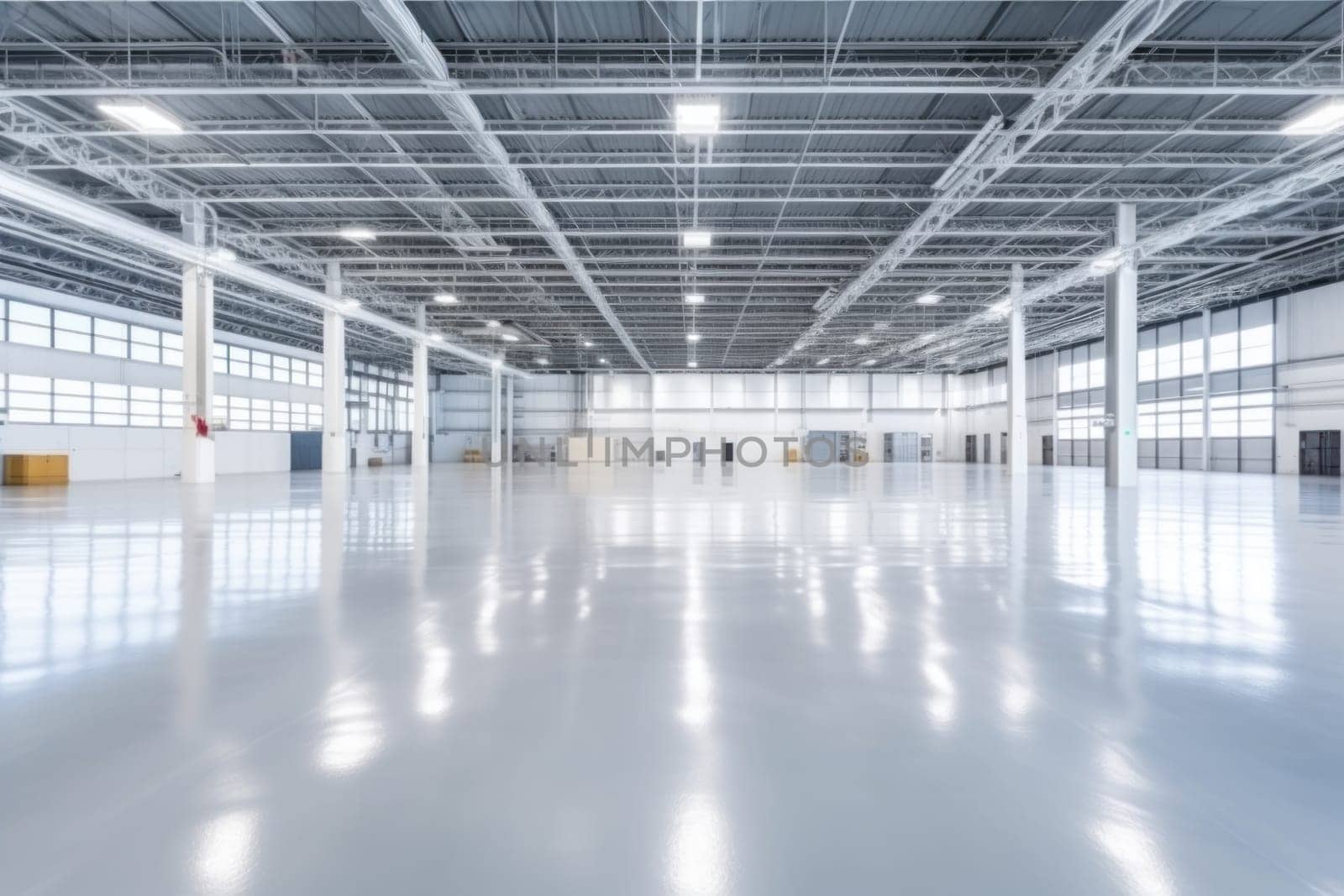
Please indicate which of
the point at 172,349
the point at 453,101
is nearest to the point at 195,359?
the point at 172,349

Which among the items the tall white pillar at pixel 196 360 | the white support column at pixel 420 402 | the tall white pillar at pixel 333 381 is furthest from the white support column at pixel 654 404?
the tall white pillar at pixel 196 360

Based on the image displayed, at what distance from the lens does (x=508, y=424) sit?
46719mm

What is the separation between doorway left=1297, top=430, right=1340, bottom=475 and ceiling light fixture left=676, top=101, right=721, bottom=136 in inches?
1175

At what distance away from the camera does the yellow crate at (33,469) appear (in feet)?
68.5

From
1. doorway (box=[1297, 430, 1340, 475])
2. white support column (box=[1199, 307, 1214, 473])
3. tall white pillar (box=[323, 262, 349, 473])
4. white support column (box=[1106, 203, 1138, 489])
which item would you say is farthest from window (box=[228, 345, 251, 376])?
doorway (box=[1297, 430, 1340, 475])

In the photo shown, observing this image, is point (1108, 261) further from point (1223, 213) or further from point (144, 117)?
point (144, 117)

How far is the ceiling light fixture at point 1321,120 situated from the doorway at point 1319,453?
65.7 feet

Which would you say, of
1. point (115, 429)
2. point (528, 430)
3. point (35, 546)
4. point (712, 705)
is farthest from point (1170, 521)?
point (528, 430)

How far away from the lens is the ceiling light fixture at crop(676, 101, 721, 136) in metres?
11.1

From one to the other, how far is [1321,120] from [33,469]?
3484cm

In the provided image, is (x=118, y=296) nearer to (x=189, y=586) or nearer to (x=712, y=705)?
(x=189, y=586)

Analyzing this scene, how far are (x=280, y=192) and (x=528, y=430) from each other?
33206mm

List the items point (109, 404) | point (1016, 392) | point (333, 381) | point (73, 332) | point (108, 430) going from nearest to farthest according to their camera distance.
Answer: point (73, 332)
point (108, 430)
point (109, 404)
point (333, 381)
point (1016, 392)

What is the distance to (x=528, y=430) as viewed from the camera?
4975 centimetres
